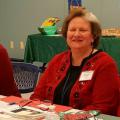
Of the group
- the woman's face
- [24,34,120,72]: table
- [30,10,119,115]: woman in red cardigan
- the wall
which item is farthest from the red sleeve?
the wall

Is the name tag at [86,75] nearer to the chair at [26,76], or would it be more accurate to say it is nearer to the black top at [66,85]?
the black top at [66,85]

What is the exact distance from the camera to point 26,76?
9.25 feet

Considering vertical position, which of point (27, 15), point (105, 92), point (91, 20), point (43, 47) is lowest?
point (43, 47)

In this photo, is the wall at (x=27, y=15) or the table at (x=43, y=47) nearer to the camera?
the table at (x=43, y=47)

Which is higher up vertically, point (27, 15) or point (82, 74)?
point (27, 15)

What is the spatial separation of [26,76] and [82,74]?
2.58 ft

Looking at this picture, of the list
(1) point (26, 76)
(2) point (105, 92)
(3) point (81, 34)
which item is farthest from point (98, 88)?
(1) point (26, 76)

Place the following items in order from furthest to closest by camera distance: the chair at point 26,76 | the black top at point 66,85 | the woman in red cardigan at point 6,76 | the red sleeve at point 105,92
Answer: the chair at point 26,76 → the woman in red cardigan at point 6,76 → the black top at point 66,85 → the red sleeve at point 105,92

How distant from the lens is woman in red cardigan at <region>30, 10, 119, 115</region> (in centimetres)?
207

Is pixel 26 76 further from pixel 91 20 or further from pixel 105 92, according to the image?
pixel 105 92

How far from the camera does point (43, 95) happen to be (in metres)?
2.37

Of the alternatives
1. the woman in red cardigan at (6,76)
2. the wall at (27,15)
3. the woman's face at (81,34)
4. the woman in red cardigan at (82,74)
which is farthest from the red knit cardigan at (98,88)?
the wall at (27,15)

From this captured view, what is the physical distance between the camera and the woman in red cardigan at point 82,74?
2.07 meters

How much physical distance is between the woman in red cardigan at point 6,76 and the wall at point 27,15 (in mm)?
3638
